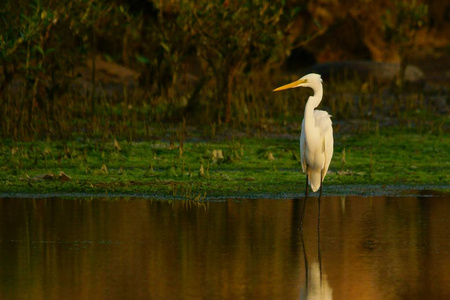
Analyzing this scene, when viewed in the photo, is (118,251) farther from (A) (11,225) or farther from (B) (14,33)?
(B) (14,33)

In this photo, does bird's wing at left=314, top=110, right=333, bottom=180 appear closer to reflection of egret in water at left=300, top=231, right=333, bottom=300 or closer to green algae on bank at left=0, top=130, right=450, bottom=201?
green algae on bank at left=0, top=130, right=450, bottom=201

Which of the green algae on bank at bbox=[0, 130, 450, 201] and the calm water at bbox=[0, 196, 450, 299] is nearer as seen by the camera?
the calm water at bbox=[0, 196, 450, 299]

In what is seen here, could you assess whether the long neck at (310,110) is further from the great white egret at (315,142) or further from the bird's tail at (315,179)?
the bird's tail at (315,179)

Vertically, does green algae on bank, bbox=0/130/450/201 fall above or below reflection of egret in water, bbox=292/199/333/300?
above

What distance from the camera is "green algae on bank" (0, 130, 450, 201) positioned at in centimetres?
1216

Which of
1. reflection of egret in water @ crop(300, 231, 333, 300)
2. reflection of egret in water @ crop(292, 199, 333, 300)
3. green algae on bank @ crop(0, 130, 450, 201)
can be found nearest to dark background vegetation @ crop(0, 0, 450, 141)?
green algae on bank @ crop(0, 130, 450, 201)

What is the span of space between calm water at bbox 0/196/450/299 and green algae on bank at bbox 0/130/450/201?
2.99 feet

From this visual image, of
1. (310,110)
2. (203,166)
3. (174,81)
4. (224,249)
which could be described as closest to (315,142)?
(310,110)

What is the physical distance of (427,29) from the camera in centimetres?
3675

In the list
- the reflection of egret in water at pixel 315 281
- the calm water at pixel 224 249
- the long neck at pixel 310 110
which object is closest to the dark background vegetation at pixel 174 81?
the calm water at pixel 224 249

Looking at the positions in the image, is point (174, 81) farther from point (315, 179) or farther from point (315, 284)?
point (315, 284)

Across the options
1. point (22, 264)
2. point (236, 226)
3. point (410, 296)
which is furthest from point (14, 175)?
point (410, 296)

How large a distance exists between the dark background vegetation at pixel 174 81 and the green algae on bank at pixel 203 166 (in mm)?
1230

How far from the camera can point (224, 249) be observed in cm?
853
